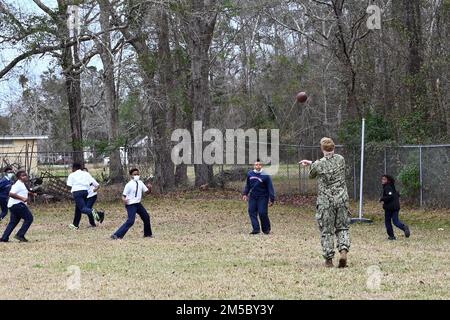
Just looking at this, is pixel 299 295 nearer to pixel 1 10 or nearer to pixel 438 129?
pixel 438 129

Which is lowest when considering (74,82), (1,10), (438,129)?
(438,129)

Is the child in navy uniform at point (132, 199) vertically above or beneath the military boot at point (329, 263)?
above

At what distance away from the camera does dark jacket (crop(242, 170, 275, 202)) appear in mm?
19078

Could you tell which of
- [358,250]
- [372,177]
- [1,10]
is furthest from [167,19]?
[358,250]

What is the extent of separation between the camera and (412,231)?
20906 millimetres

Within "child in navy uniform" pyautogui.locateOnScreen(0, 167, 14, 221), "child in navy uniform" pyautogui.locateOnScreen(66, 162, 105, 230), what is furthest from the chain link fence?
"child in navy uniform" pyautogui.locateOnScreen(66, 162, 105, 230)

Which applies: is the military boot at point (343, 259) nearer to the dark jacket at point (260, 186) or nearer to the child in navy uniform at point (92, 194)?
the dark jacket at point (260, 186)

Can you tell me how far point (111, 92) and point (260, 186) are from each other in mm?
22208

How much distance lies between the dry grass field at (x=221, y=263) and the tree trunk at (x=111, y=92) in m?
8.10

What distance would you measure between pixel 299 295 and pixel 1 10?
21.7 meters

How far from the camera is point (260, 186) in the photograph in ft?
63.1

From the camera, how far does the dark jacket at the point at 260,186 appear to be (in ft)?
62.6

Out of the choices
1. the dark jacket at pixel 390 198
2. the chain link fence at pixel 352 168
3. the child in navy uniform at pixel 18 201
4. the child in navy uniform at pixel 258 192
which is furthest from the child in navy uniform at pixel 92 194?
the chain link fence at pixel 352 168

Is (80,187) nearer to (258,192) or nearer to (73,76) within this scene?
(258,192)
